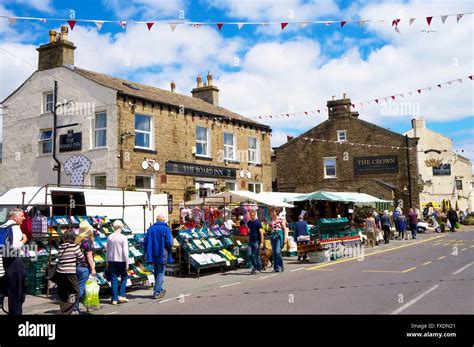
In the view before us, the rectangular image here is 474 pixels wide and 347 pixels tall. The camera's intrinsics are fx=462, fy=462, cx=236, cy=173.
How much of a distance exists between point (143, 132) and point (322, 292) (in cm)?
1409

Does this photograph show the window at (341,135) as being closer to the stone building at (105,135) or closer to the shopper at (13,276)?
the stone building at (105,135)

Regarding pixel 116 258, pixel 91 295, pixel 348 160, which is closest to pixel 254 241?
pixel 116 258

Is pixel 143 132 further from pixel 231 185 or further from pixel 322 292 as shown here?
pixel 322 292

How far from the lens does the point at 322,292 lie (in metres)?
9.53

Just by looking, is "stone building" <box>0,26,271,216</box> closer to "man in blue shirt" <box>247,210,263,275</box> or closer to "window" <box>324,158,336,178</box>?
"man in blue shirt" <box>247,210,263,275</box>

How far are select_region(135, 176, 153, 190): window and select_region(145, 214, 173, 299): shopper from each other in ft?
35.6

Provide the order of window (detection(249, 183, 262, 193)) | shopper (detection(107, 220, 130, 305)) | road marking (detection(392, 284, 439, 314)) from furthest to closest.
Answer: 1. window (detection(249, 183, 262, 193))
2. shopper (detection(107, 220, 130, 305))
3. road marking (detection(392, 284, 439, 314))

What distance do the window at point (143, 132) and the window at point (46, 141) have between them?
4.42m

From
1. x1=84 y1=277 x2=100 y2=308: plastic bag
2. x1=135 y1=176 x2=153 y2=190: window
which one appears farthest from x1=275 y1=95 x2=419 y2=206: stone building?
x1=84 y1=277 x2=100 y2=308: plastic bag

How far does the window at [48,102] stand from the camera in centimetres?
2251

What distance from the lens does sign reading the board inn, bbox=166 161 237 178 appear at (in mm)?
22394

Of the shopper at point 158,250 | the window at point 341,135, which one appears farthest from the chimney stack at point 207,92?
the shopper at point 158,250

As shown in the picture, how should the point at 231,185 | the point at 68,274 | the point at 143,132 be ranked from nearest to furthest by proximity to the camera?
the point at 68,274 → the point at 143,132 → the point at 231,185
